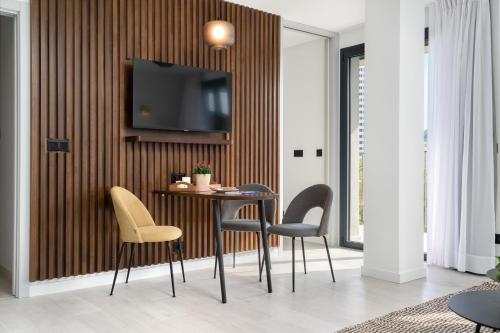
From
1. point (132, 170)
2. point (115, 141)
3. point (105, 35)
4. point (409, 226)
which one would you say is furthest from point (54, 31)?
point (409, 226)

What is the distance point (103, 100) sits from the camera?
4.13 meters

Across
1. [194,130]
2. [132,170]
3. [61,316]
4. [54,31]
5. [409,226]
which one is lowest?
[61,316]

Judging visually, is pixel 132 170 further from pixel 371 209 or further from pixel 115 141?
pixel 371 209

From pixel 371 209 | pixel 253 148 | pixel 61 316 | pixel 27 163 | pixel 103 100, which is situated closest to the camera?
pixel 61 316

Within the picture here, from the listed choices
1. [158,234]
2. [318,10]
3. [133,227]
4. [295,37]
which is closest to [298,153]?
[295,37]

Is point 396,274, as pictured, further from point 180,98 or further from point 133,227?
point 180,98

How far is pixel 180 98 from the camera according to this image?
14.7ft

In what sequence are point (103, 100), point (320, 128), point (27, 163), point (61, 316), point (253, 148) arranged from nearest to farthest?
point (61, 316), point (27, 163), point (103, 100), point (253, 148), point (320, 128)

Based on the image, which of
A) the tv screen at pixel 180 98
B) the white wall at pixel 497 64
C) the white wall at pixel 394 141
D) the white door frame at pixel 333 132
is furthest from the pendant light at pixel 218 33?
the white wall at pixel 497 64

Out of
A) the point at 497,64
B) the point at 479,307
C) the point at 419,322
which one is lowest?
the point at 419,322

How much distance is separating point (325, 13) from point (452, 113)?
1.82 m

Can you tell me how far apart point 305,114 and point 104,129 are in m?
3.13

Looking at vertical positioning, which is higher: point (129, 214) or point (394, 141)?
point (394, 141)

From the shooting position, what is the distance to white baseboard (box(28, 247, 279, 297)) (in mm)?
3832
